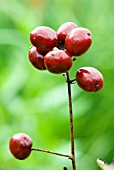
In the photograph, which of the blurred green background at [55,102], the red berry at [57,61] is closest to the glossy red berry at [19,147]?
the red berry at [57,61]

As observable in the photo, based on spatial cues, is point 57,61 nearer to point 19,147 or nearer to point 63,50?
point 63,50

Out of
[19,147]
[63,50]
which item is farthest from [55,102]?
[63,50]

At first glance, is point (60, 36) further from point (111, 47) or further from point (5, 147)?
point (111, 47)

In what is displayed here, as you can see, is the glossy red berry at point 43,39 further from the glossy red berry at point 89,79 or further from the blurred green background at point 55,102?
the blurred green background at point 55,102

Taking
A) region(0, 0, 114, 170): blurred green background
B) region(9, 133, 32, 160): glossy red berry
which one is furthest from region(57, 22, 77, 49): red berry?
region(0, 0, 114, 170): blurred green background

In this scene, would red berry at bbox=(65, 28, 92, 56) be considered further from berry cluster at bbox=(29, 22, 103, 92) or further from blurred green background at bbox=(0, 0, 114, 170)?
blurred green background at bbox=(0, 0, 114, 170)

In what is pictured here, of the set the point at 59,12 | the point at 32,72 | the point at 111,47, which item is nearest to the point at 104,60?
the point at 111,47

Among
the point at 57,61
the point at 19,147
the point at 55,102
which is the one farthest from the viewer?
the point at 55,102
